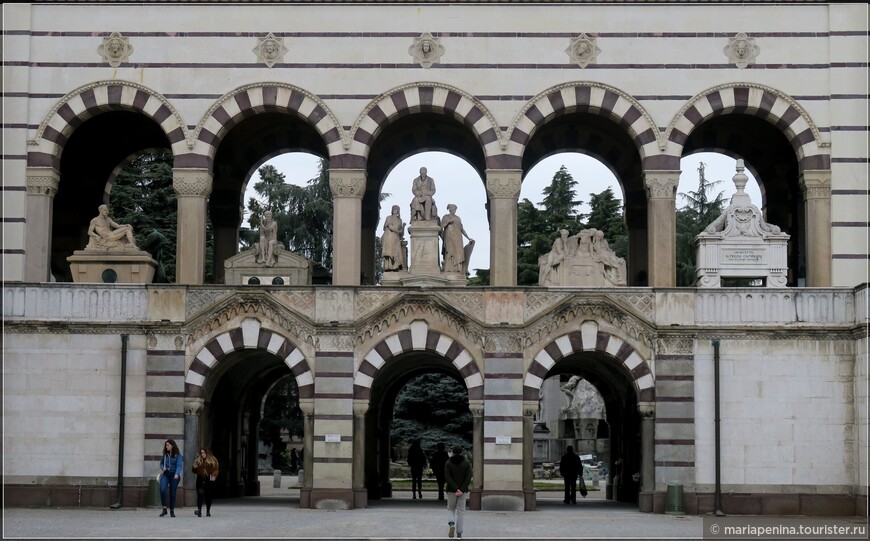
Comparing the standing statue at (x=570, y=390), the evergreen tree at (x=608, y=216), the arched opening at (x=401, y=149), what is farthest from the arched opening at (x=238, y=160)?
the evergreen tree at (x=608, y=216)

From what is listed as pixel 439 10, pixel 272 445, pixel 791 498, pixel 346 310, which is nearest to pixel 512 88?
pixel 439 10

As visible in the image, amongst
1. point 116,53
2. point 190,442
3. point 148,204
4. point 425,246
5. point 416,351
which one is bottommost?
point 190,442

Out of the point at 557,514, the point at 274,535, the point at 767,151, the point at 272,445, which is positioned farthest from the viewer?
the point at 272,445

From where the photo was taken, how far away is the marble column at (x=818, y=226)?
1303 inches

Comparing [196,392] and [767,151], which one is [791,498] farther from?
[196,392]

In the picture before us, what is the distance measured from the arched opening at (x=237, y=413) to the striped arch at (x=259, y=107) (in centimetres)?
479

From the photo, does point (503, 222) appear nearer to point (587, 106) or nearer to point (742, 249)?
point (587, 106)

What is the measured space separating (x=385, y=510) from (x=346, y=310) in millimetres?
4530

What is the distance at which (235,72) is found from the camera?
3409 cm

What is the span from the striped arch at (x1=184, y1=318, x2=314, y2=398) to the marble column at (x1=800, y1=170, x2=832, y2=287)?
11581 millimetres

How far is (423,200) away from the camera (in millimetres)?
34875

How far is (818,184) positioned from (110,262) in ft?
53.2

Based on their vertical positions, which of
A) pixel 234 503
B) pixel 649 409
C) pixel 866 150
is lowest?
pixel 234 503

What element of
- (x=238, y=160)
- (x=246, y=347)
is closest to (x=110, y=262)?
(x=246, y=347)
